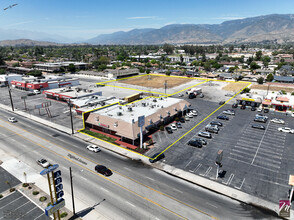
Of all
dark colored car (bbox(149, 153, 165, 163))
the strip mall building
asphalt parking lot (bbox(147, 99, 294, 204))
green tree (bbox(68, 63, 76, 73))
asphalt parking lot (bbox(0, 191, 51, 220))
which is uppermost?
green tree (bbox(68, 63, 76, 73))

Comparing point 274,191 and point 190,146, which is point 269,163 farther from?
point 190,146

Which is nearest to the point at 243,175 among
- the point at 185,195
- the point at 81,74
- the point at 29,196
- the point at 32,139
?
the point at 185,195

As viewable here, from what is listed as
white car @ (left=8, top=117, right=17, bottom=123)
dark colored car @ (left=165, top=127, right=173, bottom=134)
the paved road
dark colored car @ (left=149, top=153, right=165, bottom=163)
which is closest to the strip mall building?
dark colored car @ (left=165, top=127, right=173, bottom=134)

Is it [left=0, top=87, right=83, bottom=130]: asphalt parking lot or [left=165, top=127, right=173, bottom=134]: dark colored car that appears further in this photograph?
[left=0, top=87, right=83, bottom=130]: asphalt parking lot

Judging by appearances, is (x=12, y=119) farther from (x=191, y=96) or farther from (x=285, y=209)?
(x=285, y=209)

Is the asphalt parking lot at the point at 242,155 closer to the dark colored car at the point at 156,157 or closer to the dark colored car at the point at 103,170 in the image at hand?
the dark colored car at the point at 156,157

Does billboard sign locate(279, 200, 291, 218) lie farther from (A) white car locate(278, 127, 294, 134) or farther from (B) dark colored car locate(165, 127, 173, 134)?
(A) white car locate(278, 127, 294, 134)

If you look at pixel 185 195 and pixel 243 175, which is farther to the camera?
pixel 243 175
